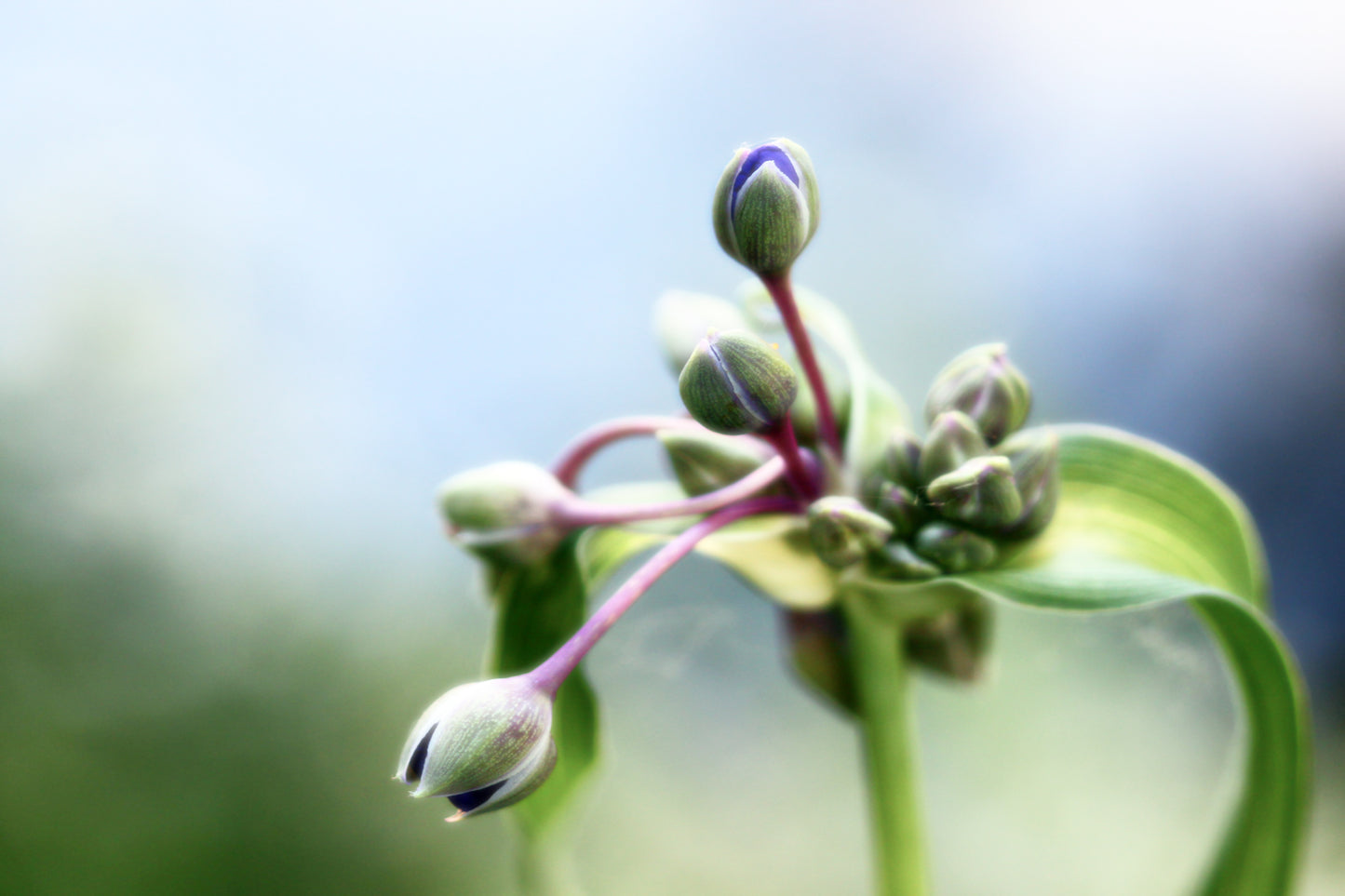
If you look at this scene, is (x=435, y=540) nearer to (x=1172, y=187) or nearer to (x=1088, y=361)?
(x=1088, y=361)

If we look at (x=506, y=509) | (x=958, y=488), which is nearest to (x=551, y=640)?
(x=506, y=509)

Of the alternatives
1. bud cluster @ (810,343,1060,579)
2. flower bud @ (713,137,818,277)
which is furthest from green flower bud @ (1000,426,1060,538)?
flower bud @ (713,137,818,277)

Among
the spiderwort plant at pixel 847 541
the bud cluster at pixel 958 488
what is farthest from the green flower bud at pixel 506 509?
the bud cluster at pixel 958 488

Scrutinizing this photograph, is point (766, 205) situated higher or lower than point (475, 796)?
higher

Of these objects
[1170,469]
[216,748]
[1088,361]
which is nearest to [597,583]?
[1170,469]

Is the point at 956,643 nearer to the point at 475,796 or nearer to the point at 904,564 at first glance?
the point at 904,564

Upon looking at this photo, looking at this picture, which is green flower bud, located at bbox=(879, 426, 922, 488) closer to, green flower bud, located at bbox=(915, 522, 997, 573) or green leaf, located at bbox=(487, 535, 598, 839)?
green flower bud, located at bbox=(915, 522, 997, 573)

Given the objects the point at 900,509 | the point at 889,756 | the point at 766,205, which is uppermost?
the point at 766,205
